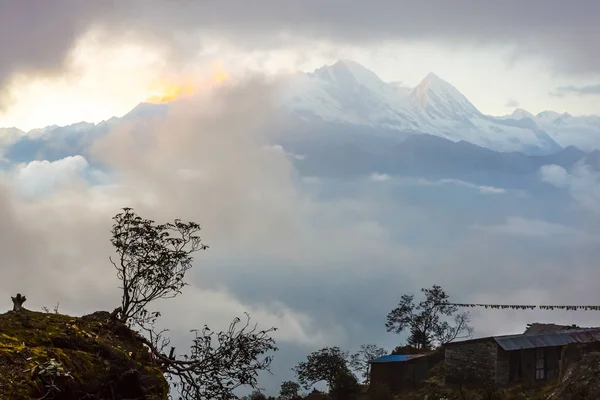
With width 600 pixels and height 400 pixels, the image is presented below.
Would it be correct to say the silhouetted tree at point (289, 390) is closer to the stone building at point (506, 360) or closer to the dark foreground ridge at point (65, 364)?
the stone building at point (506, 360)

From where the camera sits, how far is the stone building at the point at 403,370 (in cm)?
5747

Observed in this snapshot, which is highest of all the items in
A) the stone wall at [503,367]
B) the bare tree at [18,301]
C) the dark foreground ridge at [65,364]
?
the stone wall at [503,367]

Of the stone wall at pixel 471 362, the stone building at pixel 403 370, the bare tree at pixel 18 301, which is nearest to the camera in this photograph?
the bare tree at pixel 18 301

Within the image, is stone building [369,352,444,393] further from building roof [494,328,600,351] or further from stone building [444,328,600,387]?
building roof [494,328,600,351]

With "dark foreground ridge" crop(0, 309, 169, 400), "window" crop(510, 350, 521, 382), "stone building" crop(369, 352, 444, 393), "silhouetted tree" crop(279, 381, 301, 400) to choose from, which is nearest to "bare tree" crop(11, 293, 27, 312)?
"dark foreground ridge" crop(0, 309, 169, 400)

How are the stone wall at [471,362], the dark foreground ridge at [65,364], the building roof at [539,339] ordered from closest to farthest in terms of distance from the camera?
1. the dark foreground ridge at [65,364]
2. the stone wall at [471,362]
3. the building roof at [539,339]

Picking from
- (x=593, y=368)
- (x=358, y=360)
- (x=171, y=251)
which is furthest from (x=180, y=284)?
(x=358, y=360)

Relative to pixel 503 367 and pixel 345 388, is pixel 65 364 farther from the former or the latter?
pixel 345 388

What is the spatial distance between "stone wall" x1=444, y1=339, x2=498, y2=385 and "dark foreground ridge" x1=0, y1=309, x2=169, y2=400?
38.9 m

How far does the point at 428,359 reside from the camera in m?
57.8

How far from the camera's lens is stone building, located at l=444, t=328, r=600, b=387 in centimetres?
4916

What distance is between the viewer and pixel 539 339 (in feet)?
169

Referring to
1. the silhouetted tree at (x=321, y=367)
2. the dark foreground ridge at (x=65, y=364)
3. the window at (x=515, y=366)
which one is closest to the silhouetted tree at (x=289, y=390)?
the silhouetted tree at (x=321, y=367)

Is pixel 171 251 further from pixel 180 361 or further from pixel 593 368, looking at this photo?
pixel 593 368
